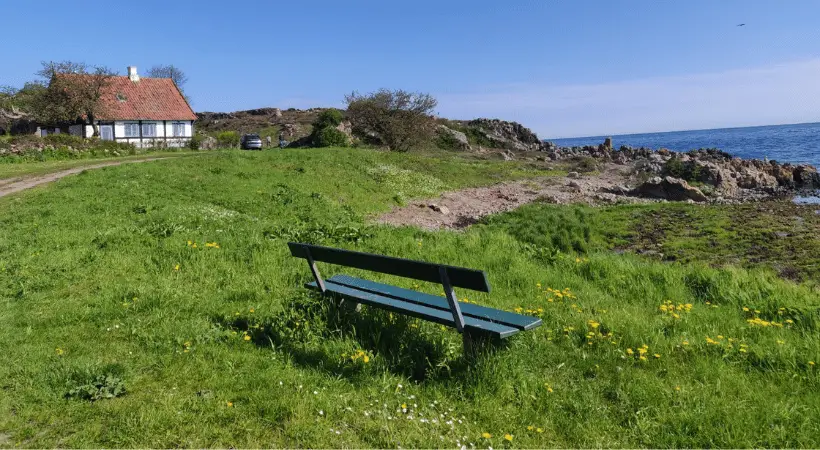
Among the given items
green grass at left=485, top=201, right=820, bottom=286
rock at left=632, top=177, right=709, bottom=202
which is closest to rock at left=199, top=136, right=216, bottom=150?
green grass at left=485, top=201, right=820, bottom=286

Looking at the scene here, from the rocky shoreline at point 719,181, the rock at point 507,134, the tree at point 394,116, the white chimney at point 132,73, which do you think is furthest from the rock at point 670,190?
the white chimney at point 132,73

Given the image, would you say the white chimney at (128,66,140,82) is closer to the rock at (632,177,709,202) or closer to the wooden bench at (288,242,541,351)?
the rock at (632,177,709,202)

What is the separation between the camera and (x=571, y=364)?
17.5 ft

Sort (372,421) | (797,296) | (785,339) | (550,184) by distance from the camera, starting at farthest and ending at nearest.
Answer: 1. (550,184)
2. (797,296)
3. (785,339)
4. (372,421)

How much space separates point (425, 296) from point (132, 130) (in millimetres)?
52866

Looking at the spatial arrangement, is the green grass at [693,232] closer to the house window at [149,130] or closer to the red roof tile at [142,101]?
the red roof tile at [142,101]

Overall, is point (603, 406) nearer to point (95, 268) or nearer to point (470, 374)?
point (470, 374)

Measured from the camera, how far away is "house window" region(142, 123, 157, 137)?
5189 centimetres

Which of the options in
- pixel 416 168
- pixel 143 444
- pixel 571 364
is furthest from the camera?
pixel 416 168

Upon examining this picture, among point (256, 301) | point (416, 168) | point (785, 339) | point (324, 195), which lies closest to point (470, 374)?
point (256, 301)

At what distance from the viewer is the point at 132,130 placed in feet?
167

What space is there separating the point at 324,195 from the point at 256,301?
13.2 metres

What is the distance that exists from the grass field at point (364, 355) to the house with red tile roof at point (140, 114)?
39.3 m

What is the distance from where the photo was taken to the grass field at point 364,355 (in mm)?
4137
